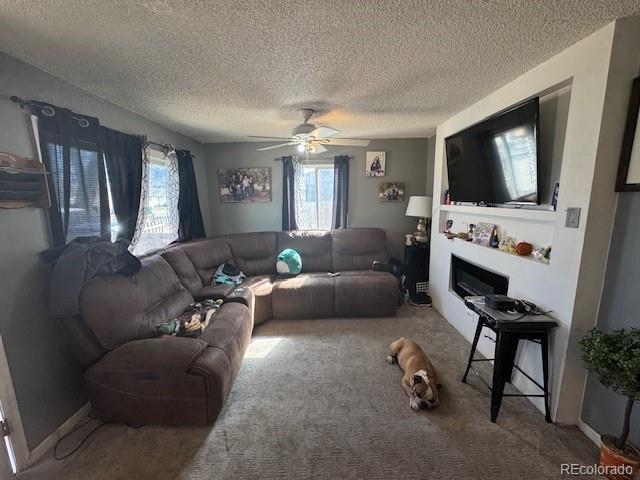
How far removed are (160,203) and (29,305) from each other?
1.81 metres

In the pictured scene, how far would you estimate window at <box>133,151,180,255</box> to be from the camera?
289 cm

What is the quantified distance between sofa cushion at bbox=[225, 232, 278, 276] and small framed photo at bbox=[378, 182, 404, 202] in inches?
76.6

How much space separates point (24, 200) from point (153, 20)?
1.30 m

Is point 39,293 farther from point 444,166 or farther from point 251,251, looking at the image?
point 444,166

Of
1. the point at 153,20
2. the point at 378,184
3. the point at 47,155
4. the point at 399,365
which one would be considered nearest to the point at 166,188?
the point at 47,155

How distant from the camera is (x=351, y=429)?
169 cm

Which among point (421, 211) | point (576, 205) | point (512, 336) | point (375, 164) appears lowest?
point (512, 336)

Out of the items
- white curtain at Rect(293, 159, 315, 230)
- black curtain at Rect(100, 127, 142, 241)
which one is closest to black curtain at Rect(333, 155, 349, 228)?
white curtain at Rect(293, 159, 315, 230)

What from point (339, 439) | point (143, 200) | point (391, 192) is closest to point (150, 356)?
point (339, 439)

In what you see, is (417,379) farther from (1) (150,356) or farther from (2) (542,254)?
(1) (150,356)

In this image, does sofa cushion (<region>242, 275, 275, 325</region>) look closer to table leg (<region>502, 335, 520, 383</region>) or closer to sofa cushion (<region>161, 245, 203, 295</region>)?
sofa cushion (<region>161, 245, 203, 295</region>)

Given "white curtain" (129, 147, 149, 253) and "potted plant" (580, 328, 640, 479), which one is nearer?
"potted plant" (580, 328, 640, 479)

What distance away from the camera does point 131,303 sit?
1.96m

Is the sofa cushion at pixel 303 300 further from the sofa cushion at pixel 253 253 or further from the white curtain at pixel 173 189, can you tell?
the white curtain at pixel 173 189
